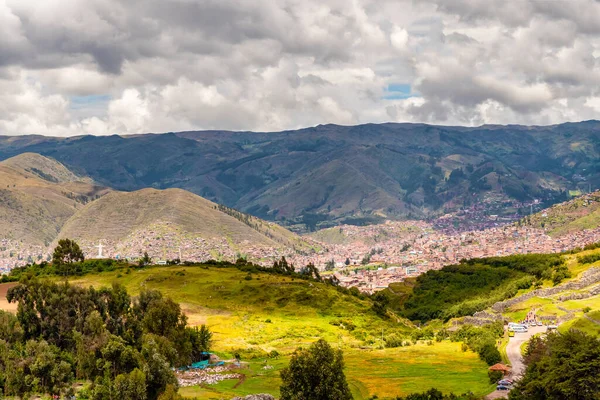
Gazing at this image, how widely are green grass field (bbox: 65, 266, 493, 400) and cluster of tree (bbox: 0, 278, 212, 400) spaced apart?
27.6 feet

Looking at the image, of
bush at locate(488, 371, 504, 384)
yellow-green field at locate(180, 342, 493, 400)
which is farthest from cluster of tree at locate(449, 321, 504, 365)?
bush at locate(488, 371, 504, 384)

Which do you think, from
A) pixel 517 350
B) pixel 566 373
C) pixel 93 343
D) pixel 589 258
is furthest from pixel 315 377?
pixel 589 258

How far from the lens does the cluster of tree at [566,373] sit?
6456cm

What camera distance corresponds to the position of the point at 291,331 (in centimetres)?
13712

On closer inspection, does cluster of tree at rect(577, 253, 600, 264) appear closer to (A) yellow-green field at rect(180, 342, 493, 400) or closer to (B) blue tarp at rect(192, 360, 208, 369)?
(A) yellow-green field at rect(180, 342, 493, 400)

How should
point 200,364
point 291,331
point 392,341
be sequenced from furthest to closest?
point 291,331
point 392,341
point 200,364

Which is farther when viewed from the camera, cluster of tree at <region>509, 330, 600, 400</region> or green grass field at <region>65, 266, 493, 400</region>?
green grass field at <region>65, 266, 493, 400</region>

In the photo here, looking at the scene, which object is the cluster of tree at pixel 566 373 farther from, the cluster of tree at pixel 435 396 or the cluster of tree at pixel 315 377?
the cluster of tree at pixel 315 377

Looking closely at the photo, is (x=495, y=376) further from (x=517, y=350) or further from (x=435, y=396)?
(x=517, y=350)

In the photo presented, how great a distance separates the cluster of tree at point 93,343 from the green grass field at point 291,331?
8.40 m

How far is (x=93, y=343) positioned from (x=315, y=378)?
41.3m

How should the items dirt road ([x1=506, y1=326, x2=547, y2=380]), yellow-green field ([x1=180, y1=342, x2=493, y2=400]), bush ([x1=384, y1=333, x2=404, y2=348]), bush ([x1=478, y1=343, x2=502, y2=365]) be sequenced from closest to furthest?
yellow-green field ([x1=180, y1=342, x2=493, y2=400]) < dirt road ([x1=506, y1=326, x2=547, y2=380]) < bush ([x1=478, y1=343, x2=502, y2=365]) < bush ([x1=384, y1=333, x2=404, y2=348])

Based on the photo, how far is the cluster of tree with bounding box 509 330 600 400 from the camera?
6456cm

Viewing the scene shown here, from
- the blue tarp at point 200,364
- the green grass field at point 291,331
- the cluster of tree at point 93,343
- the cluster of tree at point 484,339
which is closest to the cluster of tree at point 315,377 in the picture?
the green grass field at point 291,331
